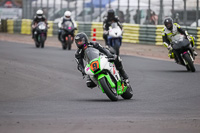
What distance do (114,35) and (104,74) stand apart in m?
11.5

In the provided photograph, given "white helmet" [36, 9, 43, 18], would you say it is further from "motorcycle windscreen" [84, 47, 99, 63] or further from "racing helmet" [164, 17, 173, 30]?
"motorcycle windscreen" [84, 47, 99, 63]

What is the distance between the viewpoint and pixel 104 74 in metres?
11.0

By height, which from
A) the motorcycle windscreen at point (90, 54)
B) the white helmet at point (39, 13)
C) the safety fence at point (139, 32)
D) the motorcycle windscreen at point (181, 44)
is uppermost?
the motorcycle windscreen at point (90, 54)

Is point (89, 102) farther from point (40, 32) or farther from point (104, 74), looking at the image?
point (40, 32)

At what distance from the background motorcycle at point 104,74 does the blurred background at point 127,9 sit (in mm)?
17786

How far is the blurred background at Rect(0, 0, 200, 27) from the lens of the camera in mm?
29234

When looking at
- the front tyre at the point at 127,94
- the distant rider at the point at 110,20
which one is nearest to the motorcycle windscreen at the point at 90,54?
the front tyre at the point at 127,94

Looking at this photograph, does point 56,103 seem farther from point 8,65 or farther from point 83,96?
point 8,65

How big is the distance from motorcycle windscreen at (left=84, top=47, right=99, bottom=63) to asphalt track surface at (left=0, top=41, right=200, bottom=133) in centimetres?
77

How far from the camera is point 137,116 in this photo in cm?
889

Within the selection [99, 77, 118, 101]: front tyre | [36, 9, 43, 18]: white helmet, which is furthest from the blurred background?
[99, 77, 118, 101]: front tyre

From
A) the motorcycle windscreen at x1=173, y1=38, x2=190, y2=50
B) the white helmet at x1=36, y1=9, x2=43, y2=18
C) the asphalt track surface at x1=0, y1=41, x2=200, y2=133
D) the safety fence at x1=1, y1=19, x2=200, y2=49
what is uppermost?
the white helmet at x1=36, y1=9, x2=43, y2=18

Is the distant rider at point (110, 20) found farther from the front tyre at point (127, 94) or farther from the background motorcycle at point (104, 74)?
the background motorcycle at point (104, 74)

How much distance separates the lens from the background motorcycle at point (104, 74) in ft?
35.6
